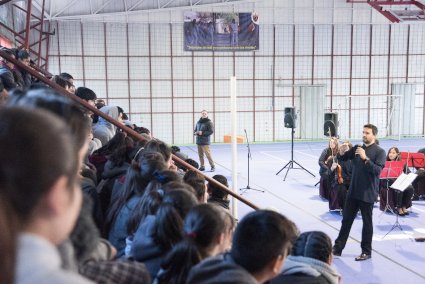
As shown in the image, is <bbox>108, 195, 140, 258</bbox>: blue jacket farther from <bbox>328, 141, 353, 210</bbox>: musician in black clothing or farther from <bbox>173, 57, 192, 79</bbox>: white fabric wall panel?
<bbox>173, 57, 192, 79</bbox>: white fabric wall panel

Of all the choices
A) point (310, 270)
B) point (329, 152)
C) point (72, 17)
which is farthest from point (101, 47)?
point (310, 270)

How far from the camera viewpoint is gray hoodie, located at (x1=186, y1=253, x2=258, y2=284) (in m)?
1.36

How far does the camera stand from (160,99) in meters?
21.5

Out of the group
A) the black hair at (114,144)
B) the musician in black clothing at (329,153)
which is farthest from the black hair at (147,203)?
the musician in black clothing at (329,153)

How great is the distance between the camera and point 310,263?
2.87 metres

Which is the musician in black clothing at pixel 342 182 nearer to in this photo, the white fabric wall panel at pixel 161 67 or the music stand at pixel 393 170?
the music stand at pixel 393 170

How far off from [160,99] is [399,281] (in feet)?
57.8

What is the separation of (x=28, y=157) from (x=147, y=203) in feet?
7.41

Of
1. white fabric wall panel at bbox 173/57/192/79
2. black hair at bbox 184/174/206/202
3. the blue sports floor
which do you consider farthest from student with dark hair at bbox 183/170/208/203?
white fabric wall panel at bbox 173/57/192/79

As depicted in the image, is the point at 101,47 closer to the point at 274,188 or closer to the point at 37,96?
the point at 274,188

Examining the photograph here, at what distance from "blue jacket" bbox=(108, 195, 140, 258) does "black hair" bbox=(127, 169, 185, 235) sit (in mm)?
179

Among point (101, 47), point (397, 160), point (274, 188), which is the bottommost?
point (274, 188)

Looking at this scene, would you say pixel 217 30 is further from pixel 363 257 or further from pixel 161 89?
pixel 363 257

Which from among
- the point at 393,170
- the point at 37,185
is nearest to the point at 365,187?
the point at 393,170
